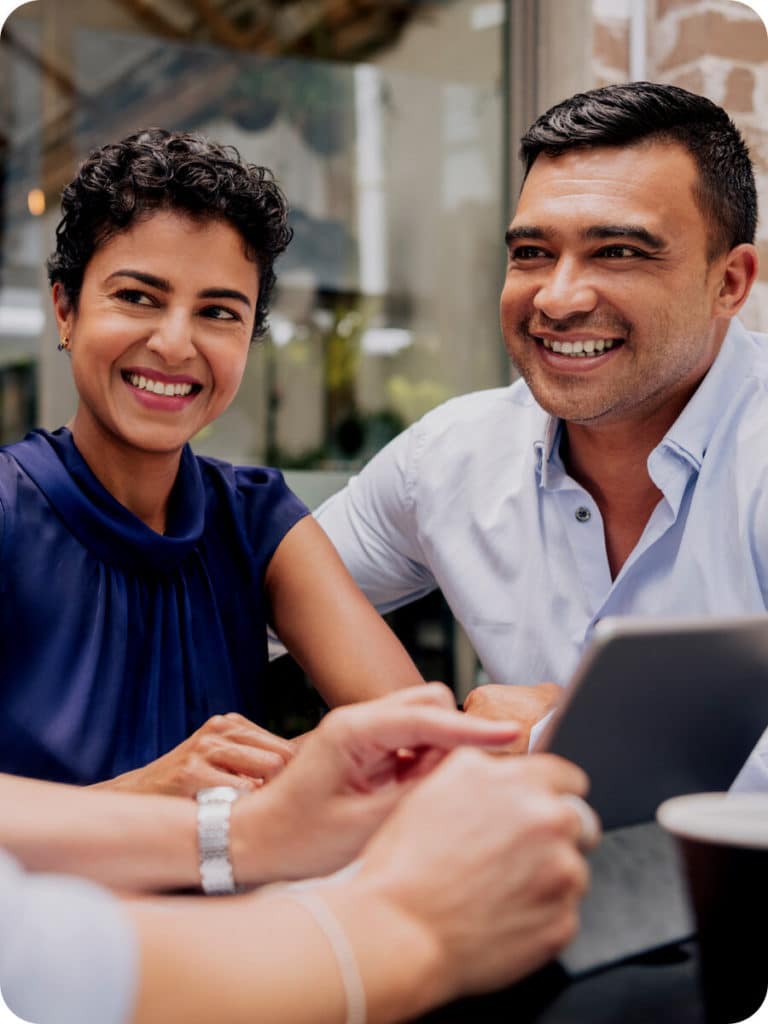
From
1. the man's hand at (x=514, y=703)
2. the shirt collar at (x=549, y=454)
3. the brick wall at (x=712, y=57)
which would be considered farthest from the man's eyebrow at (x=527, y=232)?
the brick wall at (x=712, y=57)

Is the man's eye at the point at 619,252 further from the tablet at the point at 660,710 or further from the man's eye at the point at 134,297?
the tablet at the point at 660,710

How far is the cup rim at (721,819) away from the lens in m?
0.55

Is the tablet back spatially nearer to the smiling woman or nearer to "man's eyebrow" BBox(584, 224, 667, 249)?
the smiling woman

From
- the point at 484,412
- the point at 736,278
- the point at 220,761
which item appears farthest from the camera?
the point at 484,412

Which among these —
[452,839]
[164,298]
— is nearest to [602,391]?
[164,298]

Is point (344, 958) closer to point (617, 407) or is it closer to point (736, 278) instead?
point (617, 407)

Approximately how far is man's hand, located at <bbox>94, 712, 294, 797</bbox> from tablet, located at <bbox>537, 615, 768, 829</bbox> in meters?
0.36

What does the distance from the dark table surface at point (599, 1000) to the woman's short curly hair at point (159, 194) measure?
3.35 feet

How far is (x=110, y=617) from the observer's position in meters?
1.32

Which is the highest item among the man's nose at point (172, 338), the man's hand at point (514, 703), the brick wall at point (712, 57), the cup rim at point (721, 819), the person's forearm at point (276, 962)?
the brick wall at point (712, 57)

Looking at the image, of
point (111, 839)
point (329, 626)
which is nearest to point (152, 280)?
point (329, 626)

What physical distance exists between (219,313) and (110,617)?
409mm

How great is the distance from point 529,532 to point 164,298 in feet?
2.10

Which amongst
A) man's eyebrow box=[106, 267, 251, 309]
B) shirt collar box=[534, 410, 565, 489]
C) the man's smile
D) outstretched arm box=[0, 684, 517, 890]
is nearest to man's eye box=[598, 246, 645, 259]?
the man's smile
